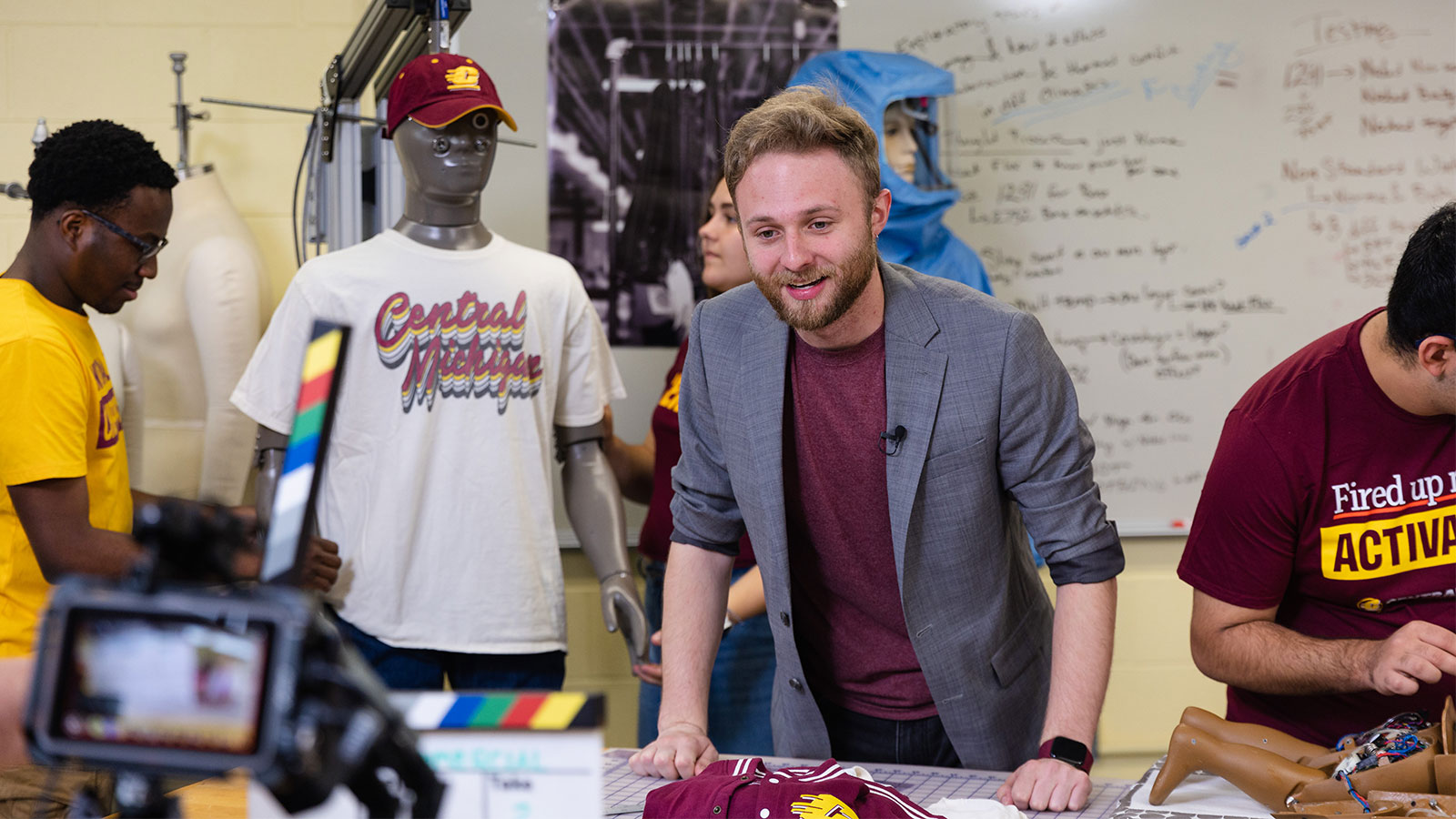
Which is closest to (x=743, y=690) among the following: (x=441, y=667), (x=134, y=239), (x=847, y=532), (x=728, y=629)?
(x=728, y=629)

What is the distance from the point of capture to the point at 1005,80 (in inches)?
114

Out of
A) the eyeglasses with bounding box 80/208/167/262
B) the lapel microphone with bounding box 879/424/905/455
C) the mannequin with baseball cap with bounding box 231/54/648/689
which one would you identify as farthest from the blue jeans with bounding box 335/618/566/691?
the lapel microphone with bounding box 879/424/905/455

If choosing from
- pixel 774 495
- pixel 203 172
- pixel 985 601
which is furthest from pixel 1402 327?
pixel 203 172

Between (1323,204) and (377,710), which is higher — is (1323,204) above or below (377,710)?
above

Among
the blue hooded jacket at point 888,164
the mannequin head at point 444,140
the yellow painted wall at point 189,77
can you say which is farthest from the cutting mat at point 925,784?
the yellow painted wall at point 189,77

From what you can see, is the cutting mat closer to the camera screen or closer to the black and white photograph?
the camera screen

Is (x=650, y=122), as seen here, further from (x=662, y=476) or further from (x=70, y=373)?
(x=70, y=373)

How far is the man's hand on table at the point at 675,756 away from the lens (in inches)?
53.8

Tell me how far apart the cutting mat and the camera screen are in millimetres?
699

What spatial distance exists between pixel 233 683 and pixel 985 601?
3.63ft

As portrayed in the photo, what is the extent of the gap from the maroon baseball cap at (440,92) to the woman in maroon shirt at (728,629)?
51 centimetres

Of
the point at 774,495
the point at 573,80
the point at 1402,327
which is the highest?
the point at 573,80

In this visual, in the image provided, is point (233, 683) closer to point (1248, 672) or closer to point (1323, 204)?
point (1248, 672)

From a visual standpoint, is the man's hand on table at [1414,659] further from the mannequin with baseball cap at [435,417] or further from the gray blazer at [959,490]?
the mannequin with baseball cap at [435,417]
